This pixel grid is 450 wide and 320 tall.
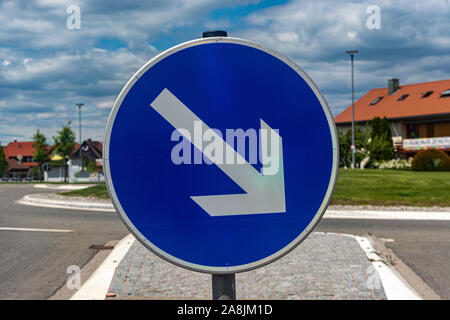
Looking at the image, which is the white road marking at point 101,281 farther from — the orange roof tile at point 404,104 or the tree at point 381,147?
the orange roof tile at point 404,104

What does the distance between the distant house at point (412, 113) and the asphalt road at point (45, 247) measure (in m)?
33.6

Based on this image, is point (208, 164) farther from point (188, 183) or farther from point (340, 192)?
point (340, 192)

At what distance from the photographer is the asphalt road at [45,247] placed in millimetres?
6820

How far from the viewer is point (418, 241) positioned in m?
9.86

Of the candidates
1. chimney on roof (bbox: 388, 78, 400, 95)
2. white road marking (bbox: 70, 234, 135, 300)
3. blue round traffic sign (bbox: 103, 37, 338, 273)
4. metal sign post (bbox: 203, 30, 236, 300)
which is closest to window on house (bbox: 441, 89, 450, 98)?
chimney on roof (bbox: 388, 78, 400, 95)

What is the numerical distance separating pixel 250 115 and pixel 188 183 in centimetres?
28

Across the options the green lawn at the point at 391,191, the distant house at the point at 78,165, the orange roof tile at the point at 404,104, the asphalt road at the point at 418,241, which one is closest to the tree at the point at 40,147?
the distant house at the point at 78,165

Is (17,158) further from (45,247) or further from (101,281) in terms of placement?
(101,281)

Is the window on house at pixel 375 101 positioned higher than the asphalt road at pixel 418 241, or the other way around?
the window on house at pixel 375 101

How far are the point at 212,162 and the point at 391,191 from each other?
1848 centimetres

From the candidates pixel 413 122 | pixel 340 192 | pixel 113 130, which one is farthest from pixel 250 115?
pixel 413 122

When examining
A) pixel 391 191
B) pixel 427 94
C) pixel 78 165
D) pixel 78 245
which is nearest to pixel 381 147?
pixel 427 94

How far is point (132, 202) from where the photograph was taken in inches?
61.2

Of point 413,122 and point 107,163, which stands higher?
point 413,122
